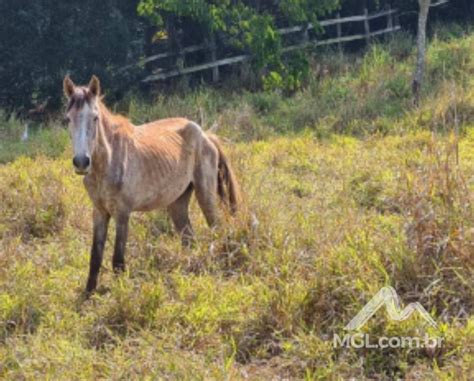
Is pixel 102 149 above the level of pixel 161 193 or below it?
above

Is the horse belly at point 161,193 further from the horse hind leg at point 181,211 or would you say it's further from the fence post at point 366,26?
the fence post at point 366,26

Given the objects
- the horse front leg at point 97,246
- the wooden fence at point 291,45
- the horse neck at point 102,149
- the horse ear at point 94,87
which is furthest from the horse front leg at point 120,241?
the wooden fence at point 291,45

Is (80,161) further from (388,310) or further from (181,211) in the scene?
(388,310)

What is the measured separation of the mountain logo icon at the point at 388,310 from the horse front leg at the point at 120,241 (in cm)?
192

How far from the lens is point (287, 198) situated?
7504 mm

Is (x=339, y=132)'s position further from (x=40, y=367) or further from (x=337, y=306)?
(x=40, y=367)

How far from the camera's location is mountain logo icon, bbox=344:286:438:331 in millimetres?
4403

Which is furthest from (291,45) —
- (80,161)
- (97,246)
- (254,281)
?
(80,161)

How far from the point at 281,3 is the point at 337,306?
35.1 ft

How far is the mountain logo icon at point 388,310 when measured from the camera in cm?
440

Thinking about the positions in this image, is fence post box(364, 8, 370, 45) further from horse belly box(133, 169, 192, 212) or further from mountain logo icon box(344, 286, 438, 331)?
mountain logo icon box(344, 286, 438, 331)

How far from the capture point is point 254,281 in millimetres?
5359

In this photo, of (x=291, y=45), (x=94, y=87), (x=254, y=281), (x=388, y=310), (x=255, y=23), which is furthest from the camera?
(x=291, y=45)

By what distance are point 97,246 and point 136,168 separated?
690 millimetres
